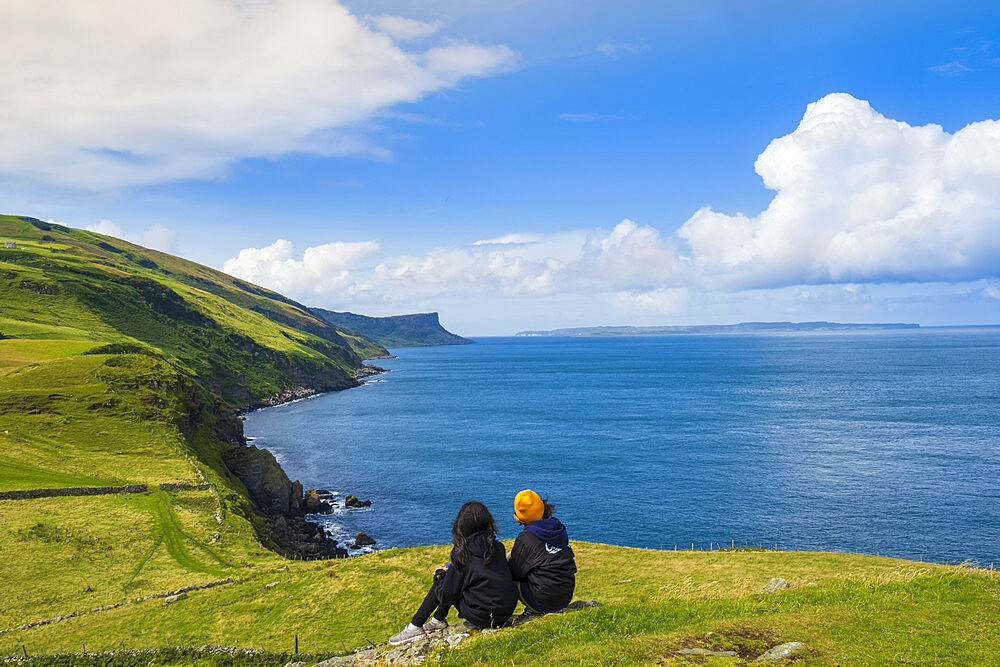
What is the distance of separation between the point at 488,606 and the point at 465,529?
2.19m

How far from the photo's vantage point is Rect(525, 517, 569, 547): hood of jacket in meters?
13.3

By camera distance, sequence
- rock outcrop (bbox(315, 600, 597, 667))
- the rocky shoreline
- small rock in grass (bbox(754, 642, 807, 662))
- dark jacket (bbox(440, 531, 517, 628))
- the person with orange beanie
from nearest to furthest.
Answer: small rock in grass (bbox(754, 642, 807, 662))
dark jacket (bbox(440, 531, 517, 628))
the person with orange beanie
rock outcrop (bbox(315, 600, 597, 667))
the rocky shoreline

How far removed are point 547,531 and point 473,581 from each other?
85.5 inches

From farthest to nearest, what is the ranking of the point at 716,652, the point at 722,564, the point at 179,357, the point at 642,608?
the point at 179,357 → the point at 722,564 → the point at 642,608 → the point at 716,652

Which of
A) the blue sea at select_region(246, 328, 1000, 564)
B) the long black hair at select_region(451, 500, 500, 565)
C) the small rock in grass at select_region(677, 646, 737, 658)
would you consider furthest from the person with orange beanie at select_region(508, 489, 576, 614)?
the blue sea at select_region(246, 328, 1000, 564)

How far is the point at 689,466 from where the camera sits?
9450 centimetres

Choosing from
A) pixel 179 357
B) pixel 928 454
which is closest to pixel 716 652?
pixel 928 454

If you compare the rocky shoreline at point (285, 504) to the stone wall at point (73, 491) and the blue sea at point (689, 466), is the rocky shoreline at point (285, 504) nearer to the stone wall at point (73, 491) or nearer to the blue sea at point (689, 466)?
the blue sea at point (689, 466)

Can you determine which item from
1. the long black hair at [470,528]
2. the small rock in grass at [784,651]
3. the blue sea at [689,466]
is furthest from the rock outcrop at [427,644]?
the blue sea at [689,466]

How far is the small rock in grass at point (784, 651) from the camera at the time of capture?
12.3 metres

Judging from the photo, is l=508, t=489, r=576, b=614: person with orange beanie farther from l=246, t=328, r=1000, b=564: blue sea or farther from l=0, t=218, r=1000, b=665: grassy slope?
l=246, t=328, r=1000, b=564: blue sea

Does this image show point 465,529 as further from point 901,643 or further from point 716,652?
point 901,643

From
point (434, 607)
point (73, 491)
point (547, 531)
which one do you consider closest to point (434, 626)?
point (434, 607)

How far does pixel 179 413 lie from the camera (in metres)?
86.6
